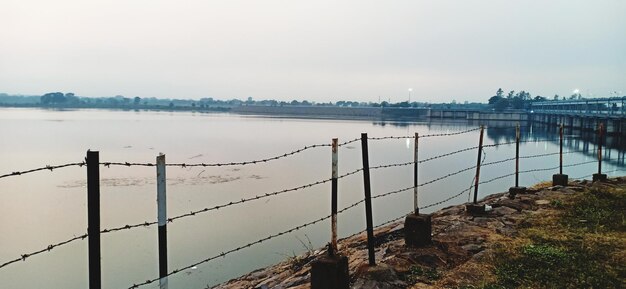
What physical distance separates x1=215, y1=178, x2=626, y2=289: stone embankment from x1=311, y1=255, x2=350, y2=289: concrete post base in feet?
1.54

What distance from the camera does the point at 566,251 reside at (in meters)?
6.80

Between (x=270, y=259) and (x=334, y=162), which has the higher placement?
(x=334, y=162)

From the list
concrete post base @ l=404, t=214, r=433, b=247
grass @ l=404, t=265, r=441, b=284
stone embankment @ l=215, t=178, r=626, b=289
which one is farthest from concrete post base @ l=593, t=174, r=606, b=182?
grass @ l=404, t=265, r=441, b=284

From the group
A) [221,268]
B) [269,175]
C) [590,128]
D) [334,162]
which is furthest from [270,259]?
[590,128]

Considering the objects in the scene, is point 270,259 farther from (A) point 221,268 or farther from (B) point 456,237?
(B) point 456,237

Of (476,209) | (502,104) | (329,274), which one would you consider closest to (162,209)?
(329,274)

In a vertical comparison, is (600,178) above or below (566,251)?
above

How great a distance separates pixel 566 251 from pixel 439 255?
195 centimetres

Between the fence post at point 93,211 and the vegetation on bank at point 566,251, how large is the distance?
424 centimetres

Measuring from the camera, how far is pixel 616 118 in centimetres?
6694

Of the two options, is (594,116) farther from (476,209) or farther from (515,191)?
(476,209)

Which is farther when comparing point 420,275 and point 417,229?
point 417,229

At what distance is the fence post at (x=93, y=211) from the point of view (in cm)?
395

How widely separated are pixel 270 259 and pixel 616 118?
71.4 metres
